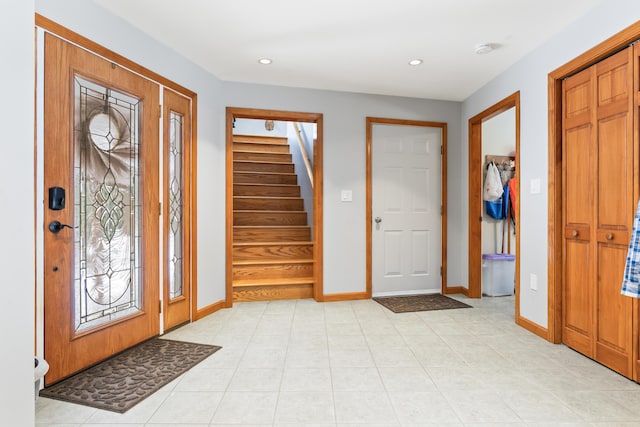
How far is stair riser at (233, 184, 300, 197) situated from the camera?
522 cm

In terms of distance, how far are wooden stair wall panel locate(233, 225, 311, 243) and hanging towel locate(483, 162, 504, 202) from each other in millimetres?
2317

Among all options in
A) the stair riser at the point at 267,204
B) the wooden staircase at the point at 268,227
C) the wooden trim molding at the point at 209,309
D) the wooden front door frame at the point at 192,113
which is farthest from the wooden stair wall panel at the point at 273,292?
the stair riser at the point at 267,204

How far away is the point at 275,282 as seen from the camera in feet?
12.9

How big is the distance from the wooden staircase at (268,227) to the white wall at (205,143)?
0.46 metres

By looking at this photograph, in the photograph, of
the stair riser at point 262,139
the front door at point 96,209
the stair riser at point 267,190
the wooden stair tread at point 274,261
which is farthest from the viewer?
the stair riser at point 262,139

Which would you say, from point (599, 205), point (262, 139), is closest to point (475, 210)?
point (599, 205)

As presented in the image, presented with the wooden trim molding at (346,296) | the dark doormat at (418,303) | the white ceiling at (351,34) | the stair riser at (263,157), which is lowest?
the dark doormat at (418,303)

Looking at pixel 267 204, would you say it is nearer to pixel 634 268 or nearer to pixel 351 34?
pixel 351 34

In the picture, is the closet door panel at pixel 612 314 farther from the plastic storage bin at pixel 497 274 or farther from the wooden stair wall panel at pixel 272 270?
the wooden stair wall panel at pixel 272 270

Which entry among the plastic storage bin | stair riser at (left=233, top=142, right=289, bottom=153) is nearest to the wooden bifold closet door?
the plastic storage bin

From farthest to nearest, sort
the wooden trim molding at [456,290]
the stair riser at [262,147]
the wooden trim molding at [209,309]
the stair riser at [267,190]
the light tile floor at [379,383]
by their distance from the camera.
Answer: the stair riser at [262,147]
the stair riser at [267,190]
the wooden trim molding at [456,290]
the wooden trim molding at [209,309]
the light tile floor at [379,383]

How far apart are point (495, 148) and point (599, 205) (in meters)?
2.41

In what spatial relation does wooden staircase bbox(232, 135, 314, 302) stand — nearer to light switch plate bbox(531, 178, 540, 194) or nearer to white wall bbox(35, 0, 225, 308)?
white wall bbox(35, 0, 225, 308)

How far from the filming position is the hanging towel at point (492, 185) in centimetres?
429
